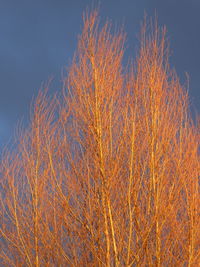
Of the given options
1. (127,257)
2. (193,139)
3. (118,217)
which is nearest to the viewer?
(127,257)

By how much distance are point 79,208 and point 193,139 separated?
5.26ft

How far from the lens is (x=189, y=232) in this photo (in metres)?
4.42

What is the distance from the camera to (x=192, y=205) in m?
4.38

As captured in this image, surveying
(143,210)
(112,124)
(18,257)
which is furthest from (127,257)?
(18,257)

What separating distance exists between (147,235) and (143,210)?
371 mm

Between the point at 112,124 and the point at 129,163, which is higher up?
the point at 112,124

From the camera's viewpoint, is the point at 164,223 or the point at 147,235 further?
the point at 164,223

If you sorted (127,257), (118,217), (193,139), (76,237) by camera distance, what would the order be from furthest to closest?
1. (76,237)
2. (193,139)
3. (118,217)
4. (127,257)

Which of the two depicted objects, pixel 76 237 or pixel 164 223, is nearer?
pixel 164 223

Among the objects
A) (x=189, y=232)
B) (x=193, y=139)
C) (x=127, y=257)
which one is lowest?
(x=127, y=257)

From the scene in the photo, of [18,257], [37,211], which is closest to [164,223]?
[37,211]

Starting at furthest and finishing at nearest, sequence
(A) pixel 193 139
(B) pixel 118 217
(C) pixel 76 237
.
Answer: (C) pixel 76 237 < (A) pixel 193 139 < (B) pixel 118 217

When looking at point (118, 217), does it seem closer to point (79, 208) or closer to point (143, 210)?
point (143, 210)

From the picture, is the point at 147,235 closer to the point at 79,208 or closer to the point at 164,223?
the point at 164,223
